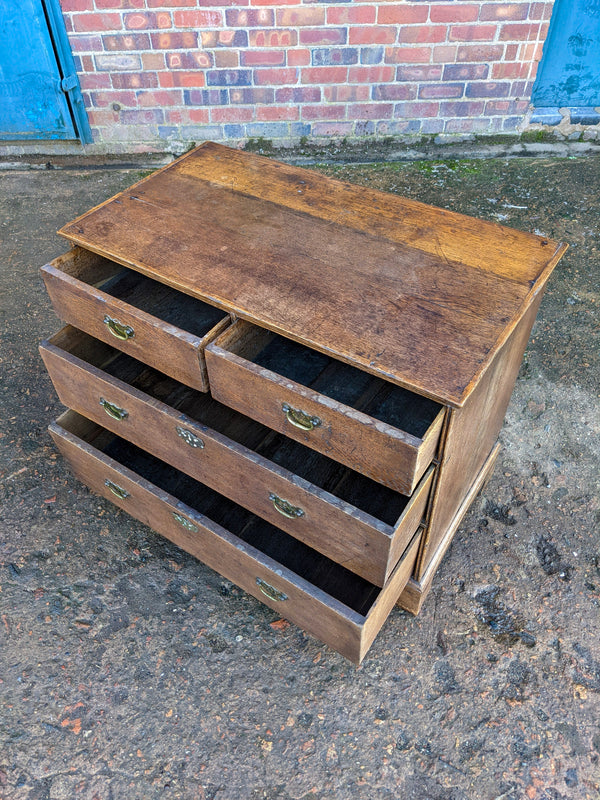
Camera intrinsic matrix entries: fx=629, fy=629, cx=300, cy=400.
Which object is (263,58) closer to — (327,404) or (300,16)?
(300,16)

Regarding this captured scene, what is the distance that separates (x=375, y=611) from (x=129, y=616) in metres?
0.77

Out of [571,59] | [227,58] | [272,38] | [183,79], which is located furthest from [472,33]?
[183,79]

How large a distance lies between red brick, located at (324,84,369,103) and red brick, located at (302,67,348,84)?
0.14ft

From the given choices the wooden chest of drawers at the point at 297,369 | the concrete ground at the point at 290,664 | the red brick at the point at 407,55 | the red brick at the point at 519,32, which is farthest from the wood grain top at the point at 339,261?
the red brick at the point at 519,32

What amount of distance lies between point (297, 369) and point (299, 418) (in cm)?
30

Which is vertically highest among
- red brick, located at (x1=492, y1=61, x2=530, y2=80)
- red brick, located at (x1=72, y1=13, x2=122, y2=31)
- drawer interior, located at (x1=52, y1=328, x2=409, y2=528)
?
red brick, located at (x1=72, y1=13, x2=122, y2=31)

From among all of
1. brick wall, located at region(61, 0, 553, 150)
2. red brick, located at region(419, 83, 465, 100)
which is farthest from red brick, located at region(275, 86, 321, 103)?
red brick, located at region(419, 83, 465, 100)

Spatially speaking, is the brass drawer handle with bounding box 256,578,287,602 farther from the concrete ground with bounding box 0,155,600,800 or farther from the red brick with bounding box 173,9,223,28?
the red brick with bounding box 173,9,223,28

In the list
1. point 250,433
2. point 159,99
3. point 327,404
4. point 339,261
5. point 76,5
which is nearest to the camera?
point 327,404

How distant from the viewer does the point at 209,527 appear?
169 centimetres

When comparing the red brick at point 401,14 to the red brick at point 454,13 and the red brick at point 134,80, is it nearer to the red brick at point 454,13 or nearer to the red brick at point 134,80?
the red brick at point 454,13

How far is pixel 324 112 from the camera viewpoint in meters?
3.63

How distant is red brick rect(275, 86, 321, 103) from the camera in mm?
3539

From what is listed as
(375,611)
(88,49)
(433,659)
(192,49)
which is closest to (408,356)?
(375,611)
